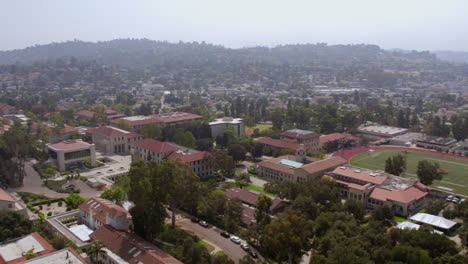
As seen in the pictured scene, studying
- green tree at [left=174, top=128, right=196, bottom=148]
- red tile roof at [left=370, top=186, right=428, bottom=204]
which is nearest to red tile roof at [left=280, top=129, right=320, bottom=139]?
green tree at [left=174, top=128, right=196, bottom=148]

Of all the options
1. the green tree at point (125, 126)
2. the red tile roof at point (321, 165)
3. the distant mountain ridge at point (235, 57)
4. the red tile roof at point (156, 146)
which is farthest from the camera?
the distant mountain ridge at point (235, 57)

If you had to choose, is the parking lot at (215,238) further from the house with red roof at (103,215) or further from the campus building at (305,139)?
the campus building at (305,139)

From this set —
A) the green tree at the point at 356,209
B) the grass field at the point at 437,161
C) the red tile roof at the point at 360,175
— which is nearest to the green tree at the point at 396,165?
the grass field at the point at 437,161

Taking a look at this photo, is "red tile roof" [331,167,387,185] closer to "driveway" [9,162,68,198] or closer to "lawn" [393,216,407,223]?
"lawn" [393,216,407,223]

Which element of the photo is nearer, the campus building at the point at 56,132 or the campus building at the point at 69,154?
the campus building at the point at 69,154

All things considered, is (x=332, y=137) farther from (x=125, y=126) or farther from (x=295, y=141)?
(x=125, y=126)

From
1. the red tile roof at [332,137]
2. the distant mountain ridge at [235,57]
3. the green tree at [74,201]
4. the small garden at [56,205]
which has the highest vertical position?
the distant mountain ridge at [235,57]

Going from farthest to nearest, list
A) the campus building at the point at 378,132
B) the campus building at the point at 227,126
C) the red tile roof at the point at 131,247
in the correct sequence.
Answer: the campus building at the point at 378,132 → the campus building at the point at 227,126 → the red tile roof at the point at 131,247

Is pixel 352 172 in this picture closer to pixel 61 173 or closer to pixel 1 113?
pixel 61 173
